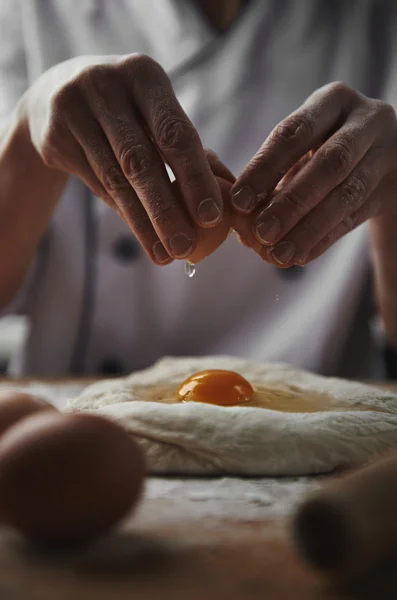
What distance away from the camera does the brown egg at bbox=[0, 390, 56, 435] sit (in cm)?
85

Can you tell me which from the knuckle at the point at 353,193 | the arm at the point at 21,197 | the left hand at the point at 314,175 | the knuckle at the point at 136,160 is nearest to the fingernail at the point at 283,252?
the left hand at the point at 314,175

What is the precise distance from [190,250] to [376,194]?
456mm

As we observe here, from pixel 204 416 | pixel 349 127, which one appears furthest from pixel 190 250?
pixel 349 127

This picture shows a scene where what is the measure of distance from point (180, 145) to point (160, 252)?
0.17 meters

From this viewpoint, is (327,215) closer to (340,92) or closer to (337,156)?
(337,156)

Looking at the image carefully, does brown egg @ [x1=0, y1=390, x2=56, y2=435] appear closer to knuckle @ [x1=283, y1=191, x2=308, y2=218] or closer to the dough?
the dough

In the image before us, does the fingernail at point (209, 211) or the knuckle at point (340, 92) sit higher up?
the knuckle at point (340, 92)

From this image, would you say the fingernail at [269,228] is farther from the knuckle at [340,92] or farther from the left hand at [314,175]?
the knuckle at [340,92]

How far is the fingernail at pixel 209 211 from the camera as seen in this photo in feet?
3.15

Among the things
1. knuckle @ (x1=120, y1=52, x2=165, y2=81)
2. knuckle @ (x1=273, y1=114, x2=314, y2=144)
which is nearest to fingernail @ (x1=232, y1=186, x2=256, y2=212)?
knuckle @ (x1=273, y1=114, x2=314, y2=144)

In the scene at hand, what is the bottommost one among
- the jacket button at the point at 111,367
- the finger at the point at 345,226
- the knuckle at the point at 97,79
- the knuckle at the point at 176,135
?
the jacket button at the point at 111,367

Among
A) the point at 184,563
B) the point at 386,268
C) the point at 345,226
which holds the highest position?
the point at 345,226

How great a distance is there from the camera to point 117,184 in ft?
3.38

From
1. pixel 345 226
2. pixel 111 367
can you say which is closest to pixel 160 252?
pixel 345 226
